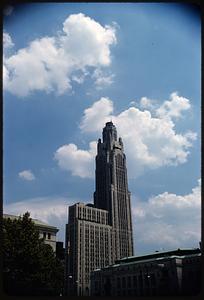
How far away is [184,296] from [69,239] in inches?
1200

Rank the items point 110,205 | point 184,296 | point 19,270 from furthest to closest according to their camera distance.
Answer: point 110,205 < point 19,270 < point 184,296

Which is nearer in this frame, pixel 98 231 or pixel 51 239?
pixel 51 239

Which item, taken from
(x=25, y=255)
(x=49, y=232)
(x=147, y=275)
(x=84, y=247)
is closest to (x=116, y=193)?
(x=84, y=247)

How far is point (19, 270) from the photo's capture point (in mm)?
11312

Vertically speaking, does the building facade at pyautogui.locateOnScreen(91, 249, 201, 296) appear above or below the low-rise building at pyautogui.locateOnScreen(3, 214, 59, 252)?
below

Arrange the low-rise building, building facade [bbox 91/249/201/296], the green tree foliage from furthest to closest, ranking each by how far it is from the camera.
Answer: the low-rise building, building facade [bbox 91/249/201/296], the green tree foliage

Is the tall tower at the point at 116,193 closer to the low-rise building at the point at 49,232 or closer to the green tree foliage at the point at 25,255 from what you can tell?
the low-rise building at the point at 49,232

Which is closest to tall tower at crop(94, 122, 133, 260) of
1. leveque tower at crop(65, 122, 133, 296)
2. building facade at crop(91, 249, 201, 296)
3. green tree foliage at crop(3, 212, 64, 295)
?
leveque tower at crop(65, 122, 133, 296)

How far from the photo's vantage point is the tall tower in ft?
119

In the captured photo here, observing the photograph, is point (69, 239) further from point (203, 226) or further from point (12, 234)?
point (203, 226)

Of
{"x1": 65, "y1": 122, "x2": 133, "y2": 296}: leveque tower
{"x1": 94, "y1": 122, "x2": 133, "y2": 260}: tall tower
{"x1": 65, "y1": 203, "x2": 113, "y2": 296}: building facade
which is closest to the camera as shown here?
{"x1": 65, "y1": 203, "x2": 113, "y2": 296}: building facade

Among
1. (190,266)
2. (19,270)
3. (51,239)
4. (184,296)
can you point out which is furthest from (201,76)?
(51,239)

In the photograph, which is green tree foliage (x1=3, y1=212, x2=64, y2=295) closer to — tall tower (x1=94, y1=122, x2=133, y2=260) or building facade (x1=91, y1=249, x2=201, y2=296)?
building facade (x1=91, y1=249, x2=201, y2=296)

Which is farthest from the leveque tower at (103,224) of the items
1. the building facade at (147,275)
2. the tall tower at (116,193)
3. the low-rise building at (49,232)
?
the building facade at (147,275)
